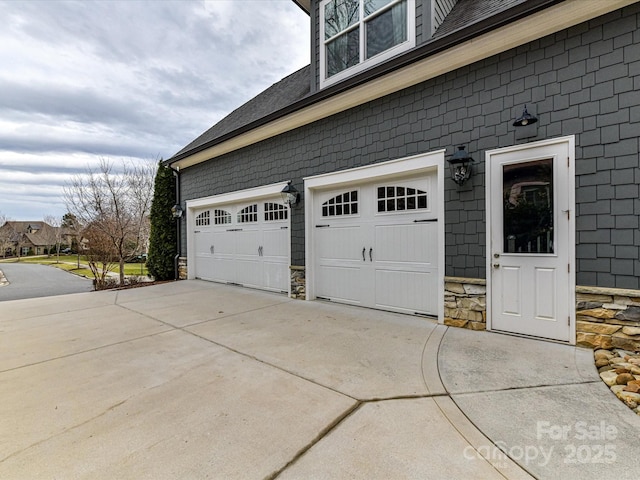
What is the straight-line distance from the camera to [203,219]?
8703 millimetres

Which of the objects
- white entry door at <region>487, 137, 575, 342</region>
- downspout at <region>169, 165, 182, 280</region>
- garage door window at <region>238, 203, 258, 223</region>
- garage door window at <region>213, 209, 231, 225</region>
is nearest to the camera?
white entry door at <region>487, 137, 575, 342</region>

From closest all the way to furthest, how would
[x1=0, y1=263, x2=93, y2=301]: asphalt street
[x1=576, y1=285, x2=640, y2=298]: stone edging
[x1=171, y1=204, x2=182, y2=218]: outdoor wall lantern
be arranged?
1. [x1=576, y1=285, x2=640, y2=298]: stone edging
2. [x1=0, y1=263, x2=93, y2=301]: asphalt street
3. [x1=171, y1=204, x2=182, y2=218]: outdoor wall lantern

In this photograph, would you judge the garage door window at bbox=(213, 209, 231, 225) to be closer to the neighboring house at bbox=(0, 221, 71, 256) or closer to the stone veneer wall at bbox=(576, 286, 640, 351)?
the stone veneer wall at bbox=(576, 286, 640, 351)

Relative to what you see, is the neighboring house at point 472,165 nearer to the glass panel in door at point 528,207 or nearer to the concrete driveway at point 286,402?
the glass panel in door at point 528,207

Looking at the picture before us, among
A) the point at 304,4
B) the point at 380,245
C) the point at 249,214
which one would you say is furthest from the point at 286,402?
the point at 304,4

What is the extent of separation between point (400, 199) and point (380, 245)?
82 centimetres

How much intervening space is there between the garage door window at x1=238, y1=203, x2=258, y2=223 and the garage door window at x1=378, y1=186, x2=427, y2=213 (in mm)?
3369

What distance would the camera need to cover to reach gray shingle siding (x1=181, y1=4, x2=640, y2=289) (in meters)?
2.96

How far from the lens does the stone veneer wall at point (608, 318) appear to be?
2.89m

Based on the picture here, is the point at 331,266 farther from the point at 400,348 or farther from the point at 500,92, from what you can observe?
the point at 500,92

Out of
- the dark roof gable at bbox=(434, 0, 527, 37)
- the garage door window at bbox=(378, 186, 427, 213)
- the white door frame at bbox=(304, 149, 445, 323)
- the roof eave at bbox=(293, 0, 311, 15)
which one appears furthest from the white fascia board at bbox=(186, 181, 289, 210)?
the roof eave at bbox=(293, 0, 311, 15)

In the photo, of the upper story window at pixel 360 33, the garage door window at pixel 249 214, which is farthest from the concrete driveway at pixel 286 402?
the upper story window at pixel 360 33

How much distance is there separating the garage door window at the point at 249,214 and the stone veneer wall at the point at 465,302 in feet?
15.3

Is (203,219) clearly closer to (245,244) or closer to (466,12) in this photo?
(245,244)
